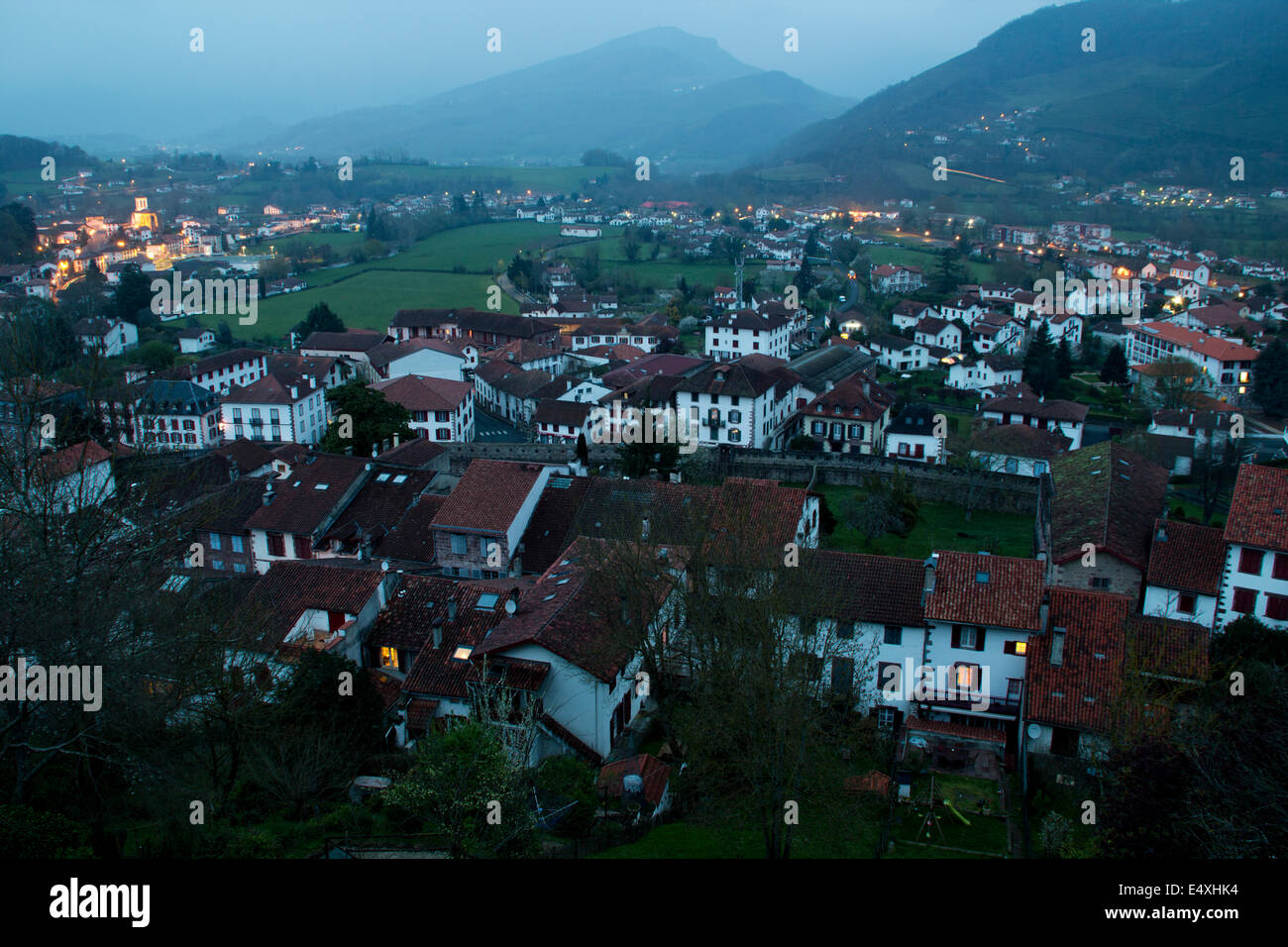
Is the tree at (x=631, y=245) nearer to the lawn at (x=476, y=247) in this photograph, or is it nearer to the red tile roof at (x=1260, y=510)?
the lawn at (x=476, y=247)

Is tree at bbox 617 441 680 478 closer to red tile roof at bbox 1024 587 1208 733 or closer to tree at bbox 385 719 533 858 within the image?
red tile roof at bbox 1024 587 1208 733

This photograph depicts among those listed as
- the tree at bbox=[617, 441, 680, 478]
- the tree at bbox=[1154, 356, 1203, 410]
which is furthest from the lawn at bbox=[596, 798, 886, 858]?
the tree at bbox=[1154, 356, 1203, 410]

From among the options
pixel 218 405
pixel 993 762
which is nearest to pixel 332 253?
pixel 218 405

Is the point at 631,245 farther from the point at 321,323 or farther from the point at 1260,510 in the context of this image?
the point at 1260,510

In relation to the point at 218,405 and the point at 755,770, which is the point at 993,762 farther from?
the point at 218,405

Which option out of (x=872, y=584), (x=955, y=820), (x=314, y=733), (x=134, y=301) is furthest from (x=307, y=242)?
(x=955, y=820)

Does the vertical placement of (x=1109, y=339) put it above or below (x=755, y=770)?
above

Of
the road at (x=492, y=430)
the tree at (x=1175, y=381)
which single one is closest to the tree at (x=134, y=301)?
the road at (x=492, y=430)
